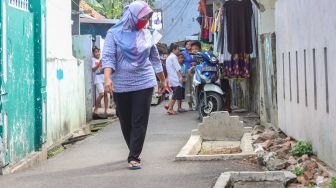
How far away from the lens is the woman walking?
668 centimetres

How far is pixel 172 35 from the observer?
50.4 m

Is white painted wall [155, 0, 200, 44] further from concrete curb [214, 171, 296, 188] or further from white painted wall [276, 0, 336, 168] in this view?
concrete curb [214, 171, 296, 188]

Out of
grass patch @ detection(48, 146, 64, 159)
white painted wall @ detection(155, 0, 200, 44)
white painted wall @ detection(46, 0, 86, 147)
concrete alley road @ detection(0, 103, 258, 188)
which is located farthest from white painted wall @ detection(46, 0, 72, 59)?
white painted wall @ detection(155, 0, 200, 44)

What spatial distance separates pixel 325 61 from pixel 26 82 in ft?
11.7

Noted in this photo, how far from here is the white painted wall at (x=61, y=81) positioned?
386 inches

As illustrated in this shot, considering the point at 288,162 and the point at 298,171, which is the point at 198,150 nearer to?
the point at 288,162

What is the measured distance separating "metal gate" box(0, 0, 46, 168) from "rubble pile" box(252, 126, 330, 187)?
2.77 metres

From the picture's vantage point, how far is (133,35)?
6836 millimetres

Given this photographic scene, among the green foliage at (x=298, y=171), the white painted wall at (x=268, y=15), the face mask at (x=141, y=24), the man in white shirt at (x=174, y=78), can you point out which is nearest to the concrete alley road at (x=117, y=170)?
the green foliage at (x=298, y=171)

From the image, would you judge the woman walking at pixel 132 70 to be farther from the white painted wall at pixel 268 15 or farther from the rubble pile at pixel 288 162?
the white painted wall at pixel 268 15

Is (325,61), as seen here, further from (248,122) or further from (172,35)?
(172,35)

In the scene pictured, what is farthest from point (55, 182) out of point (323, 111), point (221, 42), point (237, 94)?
point (237, 94)

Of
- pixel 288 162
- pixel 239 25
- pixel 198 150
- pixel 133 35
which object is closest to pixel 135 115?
pixel 133 35

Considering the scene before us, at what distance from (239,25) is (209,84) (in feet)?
4.94
